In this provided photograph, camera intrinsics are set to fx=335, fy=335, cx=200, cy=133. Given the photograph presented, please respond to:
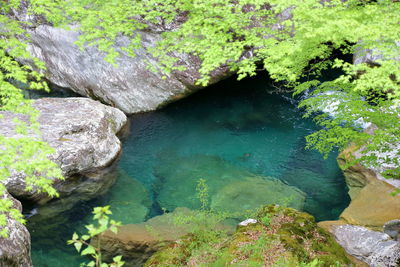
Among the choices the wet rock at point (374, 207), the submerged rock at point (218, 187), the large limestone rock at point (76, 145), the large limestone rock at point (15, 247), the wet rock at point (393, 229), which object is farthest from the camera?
the large limestone rock at point (76, 145)

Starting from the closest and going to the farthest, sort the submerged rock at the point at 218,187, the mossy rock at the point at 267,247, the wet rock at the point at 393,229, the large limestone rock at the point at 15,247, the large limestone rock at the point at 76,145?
the mossy rock at the point at 267,247 → the large limestone rock at the point at 15,247 → the wet rock at the point at 393,229 → the submerged rock at the point at 218,187 → the large limestone rock at the point at 76,145

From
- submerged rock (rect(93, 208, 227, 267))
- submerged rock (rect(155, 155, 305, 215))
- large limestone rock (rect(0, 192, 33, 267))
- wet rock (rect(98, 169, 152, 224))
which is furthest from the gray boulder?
large limestone rock (rect(0, 192, 33, 267))

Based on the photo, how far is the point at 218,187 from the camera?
11.2m

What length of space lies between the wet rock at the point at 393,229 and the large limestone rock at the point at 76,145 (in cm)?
842

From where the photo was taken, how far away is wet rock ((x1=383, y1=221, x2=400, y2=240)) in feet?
23.3

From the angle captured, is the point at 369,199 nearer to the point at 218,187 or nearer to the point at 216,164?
the point at 218,187

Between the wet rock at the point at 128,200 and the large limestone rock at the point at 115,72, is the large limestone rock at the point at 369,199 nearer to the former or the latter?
the wet rock at the point at 128,200

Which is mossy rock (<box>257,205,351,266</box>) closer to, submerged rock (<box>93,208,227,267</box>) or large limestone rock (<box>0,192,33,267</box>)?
submerged rock (<box>93,208,227,267</box>)

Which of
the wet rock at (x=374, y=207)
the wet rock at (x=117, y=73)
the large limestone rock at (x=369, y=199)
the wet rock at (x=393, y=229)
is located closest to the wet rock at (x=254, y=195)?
Answer: the large limestone rock at (x=369, y=199)

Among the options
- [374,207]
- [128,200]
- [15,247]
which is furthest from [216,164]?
[15,247]

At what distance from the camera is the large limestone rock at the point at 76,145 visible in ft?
35.7

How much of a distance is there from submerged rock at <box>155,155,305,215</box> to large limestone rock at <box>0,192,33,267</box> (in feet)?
13.8

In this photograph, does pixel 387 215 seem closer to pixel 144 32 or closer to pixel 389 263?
pixel 389 263

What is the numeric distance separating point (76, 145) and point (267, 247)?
7.58 metres
